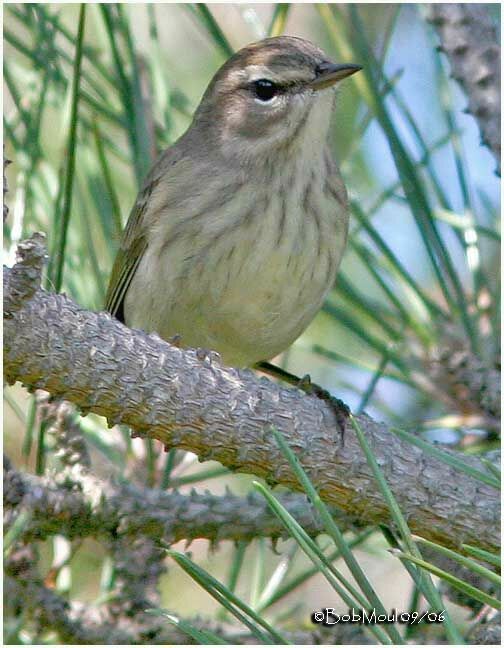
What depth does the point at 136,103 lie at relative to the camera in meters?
2.74

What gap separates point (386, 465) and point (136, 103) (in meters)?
1.15

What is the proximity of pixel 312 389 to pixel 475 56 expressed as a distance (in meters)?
1.01

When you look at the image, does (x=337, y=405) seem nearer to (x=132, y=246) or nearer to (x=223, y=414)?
(x=223, y=414)

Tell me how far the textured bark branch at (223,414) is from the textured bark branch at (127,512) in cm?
37

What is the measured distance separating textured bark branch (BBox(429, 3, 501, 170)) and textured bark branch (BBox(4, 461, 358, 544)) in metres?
1.10

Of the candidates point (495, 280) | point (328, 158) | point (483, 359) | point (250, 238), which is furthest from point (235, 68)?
point (483, 359)

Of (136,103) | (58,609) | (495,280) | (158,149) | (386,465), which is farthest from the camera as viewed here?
(495,280)

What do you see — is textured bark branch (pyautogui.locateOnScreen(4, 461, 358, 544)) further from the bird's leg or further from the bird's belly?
the bird's belly

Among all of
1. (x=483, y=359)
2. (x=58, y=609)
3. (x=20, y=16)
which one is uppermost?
(x=20, y=16)

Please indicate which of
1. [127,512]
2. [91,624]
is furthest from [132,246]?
[91,624]

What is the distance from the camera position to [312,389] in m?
3.03

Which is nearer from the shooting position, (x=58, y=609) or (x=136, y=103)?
(x=58, y=609)

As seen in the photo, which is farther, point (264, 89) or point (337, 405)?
point (264, 89)

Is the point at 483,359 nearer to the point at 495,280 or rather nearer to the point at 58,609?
the point at 495,280
